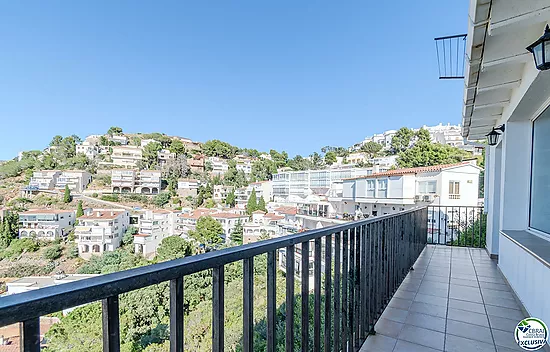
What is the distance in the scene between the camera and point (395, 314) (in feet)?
8.18

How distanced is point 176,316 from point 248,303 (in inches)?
12.0

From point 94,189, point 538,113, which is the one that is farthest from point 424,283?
point 94,189

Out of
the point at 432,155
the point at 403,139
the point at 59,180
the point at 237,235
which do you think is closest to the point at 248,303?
the point at 237,235

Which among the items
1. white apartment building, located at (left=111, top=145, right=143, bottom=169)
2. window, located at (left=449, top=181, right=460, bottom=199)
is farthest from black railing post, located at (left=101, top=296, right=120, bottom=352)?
white apartment building, located at (left=111, top=145, right=143, bottom=169)

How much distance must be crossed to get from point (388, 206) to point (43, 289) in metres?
17.9

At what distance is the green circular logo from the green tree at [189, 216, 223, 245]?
20.5 metres

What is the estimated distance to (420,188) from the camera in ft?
51.5

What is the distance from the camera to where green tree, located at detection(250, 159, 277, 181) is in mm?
50250

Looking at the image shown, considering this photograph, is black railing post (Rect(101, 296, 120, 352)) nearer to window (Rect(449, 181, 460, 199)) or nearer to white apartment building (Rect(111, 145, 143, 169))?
window (Rect(449, 181, 460, 199))

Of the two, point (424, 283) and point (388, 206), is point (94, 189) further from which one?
point (424, 283)

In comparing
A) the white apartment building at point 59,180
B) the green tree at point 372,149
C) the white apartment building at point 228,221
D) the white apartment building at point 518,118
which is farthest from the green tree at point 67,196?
the green tree at point 372,149

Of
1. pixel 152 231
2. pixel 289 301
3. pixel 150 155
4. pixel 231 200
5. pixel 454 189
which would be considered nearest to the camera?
pixel 289 301

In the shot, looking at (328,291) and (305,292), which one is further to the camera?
(328,291)

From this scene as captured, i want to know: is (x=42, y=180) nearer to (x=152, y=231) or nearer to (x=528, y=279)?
(x=152, y=231)
